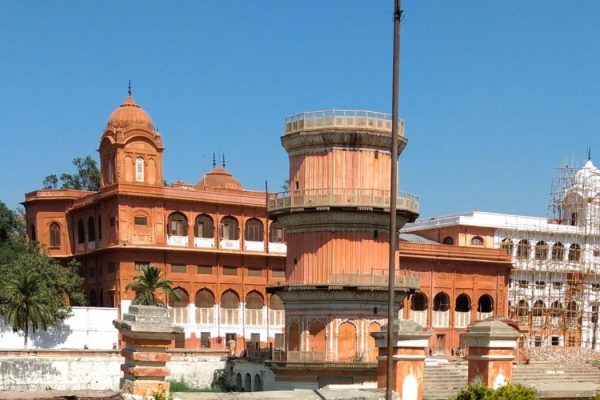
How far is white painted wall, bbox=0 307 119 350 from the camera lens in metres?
47.2

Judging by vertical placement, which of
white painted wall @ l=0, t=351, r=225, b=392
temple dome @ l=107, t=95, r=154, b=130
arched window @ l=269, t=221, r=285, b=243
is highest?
temple dome @ l=107, t=95, r=154, b=130

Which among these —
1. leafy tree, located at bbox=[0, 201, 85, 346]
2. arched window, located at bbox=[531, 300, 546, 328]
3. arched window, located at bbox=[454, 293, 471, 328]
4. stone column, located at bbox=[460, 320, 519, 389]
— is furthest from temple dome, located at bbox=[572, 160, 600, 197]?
stone column, located at bbox=[460, 320, 519, 389]

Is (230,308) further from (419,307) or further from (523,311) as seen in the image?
(523,311)

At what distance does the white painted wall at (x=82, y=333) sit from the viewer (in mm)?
47188

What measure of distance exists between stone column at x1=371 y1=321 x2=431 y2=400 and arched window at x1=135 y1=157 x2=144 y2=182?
37.6 meters

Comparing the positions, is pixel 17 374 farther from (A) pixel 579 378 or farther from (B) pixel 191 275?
(A) pixel 579 378

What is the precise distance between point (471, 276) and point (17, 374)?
30.5 meters

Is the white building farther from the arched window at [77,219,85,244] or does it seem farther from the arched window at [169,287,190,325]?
the arched window at [77,219,85,244]

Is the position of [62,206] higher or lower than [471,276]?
higher

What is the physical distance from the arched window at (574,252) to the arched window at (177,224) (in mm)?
29462

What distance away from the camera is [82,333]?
158 ft

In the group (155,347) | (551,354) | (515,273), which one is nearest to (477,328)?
(155,347)

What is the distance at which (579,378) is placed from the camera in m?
41.2

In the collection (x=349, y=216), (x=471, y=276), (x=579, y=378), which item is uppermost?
(x=349, y=216)
